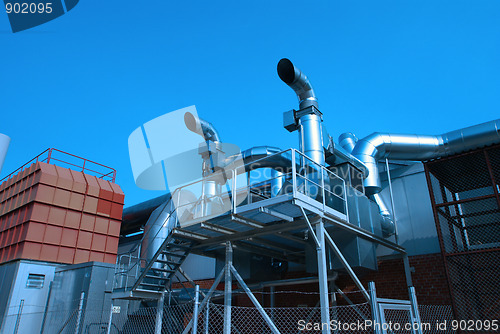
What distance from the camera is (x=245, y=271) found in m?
11.7

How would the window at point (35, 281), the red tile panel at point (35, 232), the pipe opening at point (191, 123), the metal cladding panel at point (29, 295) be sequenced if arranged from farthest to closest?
1. the red tile panel at point (35, 232)
2. the window at point (35, 281)
3. the pipe opening at point (191, 123)
4. the metal cladding panel at point (29, 295)

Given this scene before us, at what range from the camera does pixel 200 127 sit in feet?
45.5

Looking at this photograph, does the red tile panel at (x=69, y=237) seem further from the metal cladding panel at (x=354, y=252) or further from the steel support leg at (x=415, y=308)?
the steel support leg at (x=415, y=308)

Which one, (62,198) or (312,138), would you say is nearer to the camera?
(312,138)

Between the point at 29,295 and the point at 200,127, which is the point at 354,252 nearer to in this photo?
the point at 200,127

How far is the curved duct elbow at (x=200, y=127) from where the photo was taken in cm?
1380

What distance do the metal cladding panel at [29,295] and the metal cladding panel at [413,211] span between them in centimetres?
1162

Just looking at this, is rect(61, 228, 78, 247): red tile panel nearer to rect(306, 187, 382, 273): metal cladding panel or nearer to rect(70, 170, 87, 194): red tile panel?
rect(70, 170, 87, 194): red tile panel

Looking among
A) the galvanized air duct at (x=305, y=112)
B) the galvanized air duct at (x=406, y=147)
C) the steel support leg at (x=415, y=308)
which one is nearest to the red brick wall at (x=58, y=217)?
the galvanized air duct at (x=305, y=112)

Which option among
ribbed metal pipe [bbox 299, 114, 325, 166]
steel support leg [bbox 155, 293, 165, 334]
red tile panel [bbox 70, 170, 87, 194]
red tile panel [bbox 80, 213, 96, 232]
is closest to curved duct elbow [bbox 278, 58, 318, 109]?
ribbed metal pipe [bbox 299, 114, 325, 166]

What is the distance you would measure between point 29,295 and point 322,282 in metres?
11.0

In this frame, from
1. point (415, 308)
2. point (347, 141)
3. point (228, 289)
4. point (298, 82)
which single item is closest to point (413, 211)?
point (347, 141)

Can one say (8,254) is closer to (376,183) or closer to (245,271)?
(245,271)

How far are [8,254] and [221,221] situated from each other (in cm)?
1036
